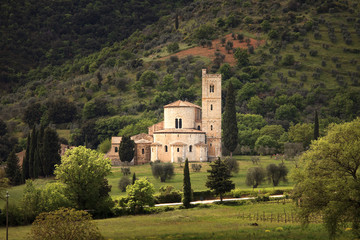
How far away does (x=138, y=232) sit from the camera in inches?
1508

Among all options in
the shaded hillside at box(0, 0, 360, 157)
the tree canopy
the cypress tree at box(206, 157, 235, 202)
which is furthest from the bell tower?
the tree canopy

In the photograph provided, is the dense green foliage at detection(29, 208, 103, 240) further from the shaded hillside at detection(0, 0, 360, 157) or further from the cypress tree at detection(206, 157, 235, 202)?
the shaded hillside at detection(0, 0, 360, 157)

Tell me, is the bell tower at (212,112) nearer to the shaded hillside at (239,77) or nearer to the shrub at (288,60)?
the shaded hillside at (239,77)

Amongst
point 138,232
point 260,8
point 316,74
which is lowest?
point 138,232

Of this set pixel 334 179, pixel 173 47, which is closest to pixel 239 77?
pixel 173 47

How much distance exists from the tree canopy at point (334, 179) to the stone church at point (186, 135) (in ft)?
144

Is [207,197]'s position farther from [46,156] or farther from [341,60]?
[341,60]

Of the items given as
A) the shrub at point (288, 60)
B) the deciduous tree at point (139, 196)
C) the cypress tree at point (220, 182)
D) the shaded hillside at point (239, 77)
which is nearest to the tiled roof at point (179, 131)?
the shaded hillside at point (239, 77)

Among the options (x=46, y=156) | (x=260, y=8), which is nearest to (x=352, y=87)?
(x=260, y=8)

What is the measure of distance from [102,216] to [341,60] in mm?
97709

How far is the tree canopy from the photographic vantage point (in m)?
32.6

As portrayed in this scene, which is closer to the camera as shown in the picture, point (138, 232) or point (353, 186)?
point (353, 186)

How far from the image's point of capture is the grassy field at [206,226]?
1450 inches

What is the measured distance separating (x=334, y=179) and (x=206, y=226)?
36.2ft
